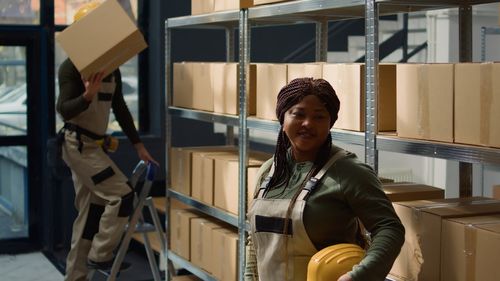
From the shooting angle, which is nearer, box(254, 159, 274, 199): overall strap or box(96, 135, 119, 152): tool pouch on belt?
box(254, 159, 274, 199): overall strap

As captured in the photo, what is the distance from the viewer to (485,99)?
2.54 metres

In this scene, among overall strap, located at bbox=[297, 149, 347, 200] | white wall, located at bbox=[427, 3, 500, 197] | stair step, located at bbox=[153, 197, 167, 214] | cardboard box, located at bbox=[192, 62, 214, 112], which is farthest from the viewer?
white wall, located at bbox=[427, 3, 500, 197]

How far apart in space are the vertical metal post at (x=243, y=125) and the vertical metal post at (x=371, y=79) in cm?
129

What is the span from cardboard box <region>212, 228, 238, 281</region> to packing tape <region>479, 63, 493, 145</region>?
6.82ft

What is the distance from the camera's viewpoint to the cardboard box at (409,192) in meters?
3.03

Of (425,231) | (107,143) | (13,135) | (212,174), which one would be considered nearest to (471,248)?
(425,231)

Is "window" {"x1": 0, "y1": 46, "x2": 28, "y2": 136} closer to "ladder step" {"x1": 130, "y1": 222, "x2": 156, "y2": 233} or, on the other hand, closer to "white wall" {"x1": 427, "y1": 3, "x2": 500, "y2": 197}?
"ladder step" {"x1": 130, "y1": 222, "x2": 156, "y2": 233}

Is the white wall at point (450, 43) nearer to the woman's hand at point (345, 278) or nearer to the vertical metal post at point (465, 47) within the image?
the vertical metal post at point (465, 47)

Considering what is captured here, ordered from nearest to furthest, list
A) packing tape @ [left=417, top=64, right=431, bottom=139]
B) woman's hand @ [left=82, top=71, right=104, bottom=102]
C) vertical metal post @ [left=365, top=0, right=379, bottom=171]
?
packing tape @ [left=417, top=64, right=431, bottom=139] < vertical metal post @ [left=365, top=0, right=379, bottom=171] < woman's hand @ [left=82, top=71, right=104, bottom=102]

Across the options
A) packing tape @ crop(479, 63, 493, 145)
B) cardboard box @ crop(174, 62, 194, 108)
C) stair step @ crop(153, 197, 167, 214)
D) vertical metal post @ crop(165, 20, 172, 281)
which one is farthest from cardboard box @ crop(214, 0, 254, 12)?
stair step @ crop(153, 197, 167, 214)

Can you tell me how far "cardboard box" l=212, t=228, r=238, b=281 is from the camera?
14.5 ft

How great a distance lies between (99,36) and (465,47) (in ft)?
7.28

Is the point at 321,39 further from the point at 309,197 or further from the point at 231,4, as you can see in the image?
the point at 309,197

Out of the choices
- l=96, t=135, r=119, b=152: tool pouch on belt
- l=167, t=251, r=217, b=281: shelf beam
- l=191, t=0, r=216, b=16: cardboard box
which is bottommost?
l=167, t=251, r=217, b=281: shelf beam
